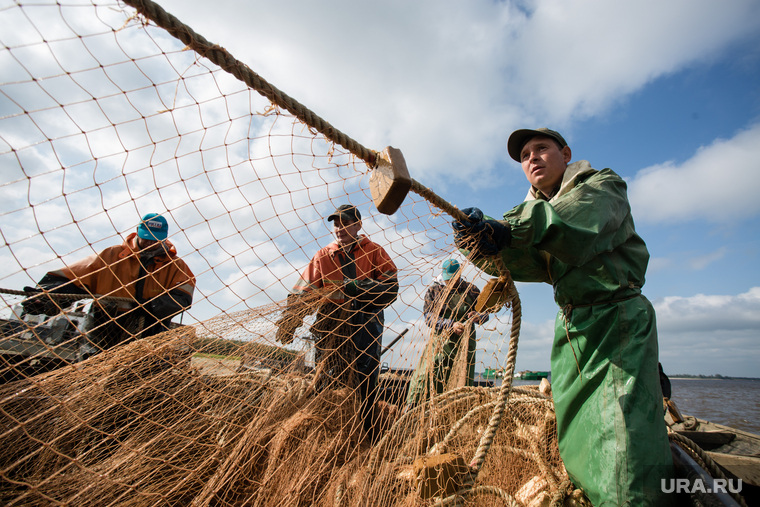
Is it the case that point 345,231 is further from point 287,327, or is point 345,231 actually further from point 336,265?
point 287,327

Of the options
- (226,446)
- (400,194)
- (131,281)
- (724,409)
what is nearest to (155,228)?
(131,281)

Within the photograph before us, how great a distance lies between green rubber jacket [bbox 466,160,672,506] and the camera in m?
1.40

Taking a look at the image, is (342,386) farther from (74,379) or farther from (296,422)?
(74,379)

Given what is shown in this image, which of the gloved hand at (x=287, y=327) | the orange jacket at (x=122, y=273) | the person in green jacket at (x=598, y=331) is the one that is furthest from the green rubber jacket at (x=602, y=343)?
the orange jacket at (x=122, y=273)

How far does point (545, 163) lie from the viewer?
213cm

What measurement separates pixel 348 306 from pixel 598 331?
181cm

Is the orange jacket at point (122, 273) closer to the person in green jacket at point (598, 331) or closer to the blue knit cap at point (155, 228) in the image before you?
the blue knit cap at point (155, 228)

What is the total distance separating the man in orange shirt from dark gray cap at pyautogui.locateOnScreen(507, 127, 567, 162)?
1.15 m

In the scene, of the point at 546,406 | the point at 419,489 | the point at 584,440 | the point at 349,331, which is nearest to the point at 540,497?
the point at 584,440

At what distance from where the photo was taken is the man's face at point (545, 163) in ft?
7.01

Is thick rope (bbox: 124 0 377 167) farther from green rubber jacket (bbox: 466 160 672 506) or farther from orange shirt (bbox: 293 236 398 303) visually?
orange shirt (bbox: 293 236 398 303)

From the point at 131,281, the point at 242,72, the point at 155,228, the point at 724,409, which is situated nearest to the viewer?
the point at 242,72

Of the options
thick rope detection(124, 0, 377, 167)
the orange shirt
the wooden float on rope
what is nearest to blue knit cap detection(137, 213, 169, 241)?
the orange shirt

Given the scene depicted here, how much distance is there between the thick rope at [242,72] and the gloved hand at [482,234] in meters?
0.57
